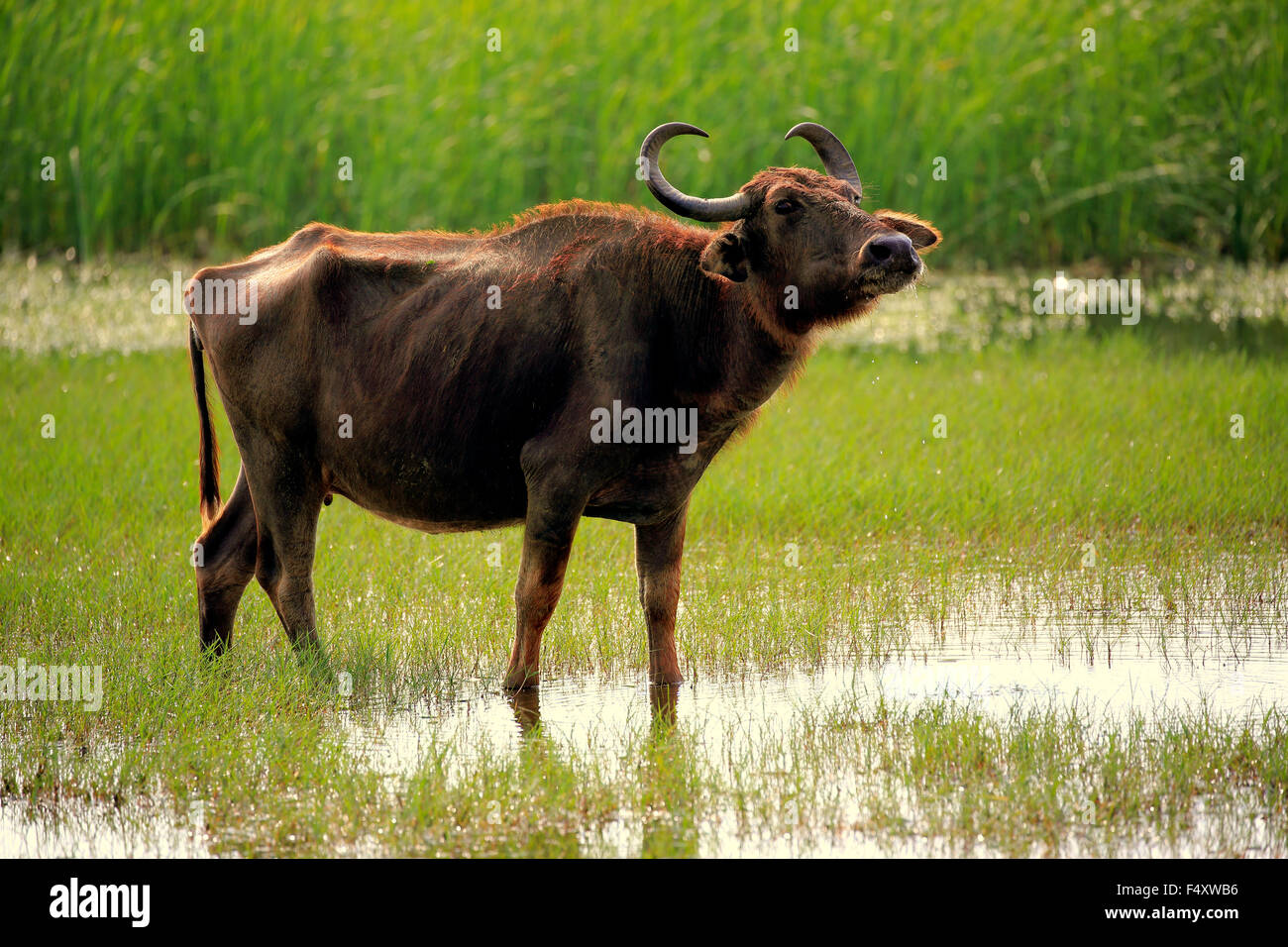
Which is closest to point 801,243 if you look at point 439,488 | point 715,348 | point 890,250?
point 890,250

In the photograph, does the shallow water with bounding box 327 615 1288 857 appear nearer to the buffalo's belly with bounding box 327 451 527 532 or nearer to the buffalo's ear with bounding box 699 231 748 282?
the buffalo's belly with bounding box 327 451 527 532

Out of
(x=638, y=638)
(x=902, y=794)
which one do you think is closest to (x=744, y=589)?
(x=638, y=638)

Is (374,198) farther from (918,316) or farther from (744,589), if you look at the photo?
(744,589)

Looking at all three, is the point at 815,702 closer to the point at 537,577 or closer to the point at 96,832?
the point at 537,577

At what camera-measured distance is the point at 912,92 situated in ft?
49.4

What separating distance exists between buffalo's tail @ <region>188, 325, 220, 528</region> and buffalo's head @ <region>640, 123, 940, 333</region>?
2143 mm

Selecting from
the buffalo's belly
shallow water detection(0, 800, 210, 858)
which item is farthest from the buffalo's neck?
shallow water detection(0, 800, 210, 858)

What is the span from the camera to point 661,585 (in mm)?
6199

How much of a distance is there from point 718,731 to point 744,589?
1.74m

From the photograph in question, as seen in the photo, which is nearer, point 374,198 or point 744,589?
point 744,589

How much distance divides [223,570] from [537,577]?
4.55ft

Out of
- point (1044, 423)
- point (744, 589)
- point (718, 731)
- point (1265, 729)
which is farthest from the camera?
point (1044, 423)

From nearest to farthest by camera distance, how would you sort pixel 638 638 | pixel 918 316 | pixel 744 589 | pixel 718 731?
pixel 718 731 → pixel 638 638 → pixel 744 589 → pixel 918 316

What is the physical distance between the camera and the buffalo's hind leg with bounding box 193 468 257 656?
21.3ft
